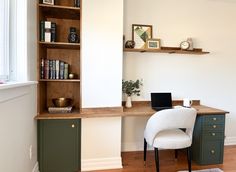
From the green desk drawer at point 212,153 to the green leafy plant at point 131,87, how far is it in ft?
3.94

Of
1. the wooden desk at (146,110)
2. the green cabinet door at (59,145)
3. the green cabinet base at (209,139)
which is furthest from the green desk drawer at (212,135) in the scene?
the green cabinet door at (59,145)

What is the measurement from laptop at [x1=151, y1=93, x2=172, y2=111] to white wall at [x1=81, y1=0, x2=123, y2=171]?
66 centimetres

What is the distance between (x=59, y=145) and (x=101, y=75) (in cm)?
99

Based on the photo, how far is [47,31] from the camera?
2.44 meters

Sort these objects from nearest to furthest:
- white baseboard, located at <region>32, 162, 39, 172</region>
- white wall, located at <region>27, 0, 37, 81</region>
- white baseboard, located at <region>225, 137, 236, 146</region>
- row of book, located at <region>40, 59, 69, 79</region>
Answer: white wall, located at <region>27, 0, 37, 81</region>, white baseboard, located at <region>32, 162, 39, 172</region>, row of book, located at <region>40, 59, 69, 79</region>, white baseboard, located at <region>225, 137, 236, 146</region>

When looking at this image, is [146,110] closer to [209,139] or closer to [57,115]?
[209,139]

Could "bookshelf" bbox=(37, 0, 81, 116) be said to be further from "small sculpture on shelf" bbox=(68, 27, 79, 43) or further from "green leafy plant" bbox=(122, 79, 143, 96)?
"green leafy plant" bbox=(122, 79, 143, 96)

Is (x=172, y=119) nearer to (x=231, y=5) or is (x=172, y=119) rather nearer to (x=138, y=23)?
(x=138, y=23)

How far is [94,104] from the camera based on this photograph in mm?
2525

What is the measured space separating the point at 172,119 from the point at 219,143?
100cm

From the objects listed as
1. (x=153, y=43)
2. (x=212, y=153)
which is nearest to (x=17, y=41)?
(x=153, y=43)

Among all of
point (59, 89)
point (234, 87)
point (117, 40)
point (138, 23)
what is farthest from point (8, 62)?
point (234, 87)

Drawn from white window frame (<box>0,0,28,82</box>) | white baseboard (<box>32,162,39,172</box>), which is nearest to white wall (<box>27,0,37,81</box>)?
white window frame (<box>0,0,28,82</box>)

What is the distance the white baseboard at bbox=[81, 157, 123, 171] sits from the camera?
2516 millimetres
